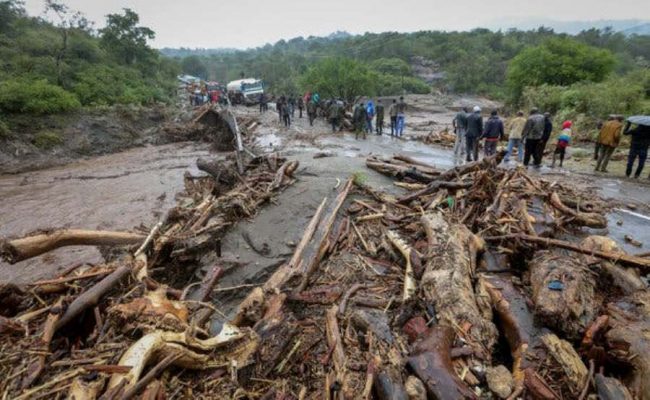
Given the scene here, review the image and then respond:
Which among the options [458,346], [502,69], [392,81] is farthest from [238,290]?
[502,69]

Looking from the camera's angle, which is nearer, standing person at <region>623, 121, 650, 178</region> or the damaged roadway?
the damaged roadway

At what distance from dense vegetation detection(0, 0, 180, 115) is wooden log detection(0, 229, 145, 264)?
19.2m

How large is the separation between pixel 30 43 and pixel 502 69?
229 feet

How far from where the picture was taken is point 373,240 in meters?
5.95

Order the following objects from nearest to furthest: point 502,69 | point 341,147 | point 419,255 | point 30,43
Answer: point 419,255
point 341,147
point 30,43
point 502,69

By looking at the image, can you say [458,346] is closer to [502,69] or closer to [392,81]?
[392,81]

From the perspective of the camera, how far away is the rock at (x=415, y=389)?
2.74 meters

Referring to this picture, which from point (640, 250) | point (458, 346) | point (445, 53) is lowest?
point (640, 250)

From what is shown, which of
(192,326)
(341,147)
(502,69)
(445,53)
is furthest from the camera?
(445,53)

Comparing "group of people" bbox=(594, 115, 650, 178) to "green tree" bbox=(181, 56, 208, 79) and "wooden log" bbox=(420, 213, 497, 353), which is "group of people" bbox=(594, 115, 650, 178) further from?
"green tree" bbox=(181, 56, 208, 79)

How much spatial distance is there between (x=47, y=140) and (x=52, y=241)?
1871 centimetres

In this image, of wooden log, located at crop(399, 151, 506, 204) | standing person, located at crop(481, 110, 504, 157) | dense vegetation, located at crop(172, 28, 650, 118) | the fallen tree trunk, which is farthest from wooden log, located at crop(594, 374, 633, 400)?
dense vegetation, located at crop(172, 28, 650, 118)

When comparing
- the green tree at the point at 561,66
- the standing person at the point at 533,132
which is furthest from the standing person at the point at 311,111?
the green tree at the point at 561,66

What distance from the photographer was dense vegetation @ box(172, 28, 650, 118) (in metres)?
19.2
